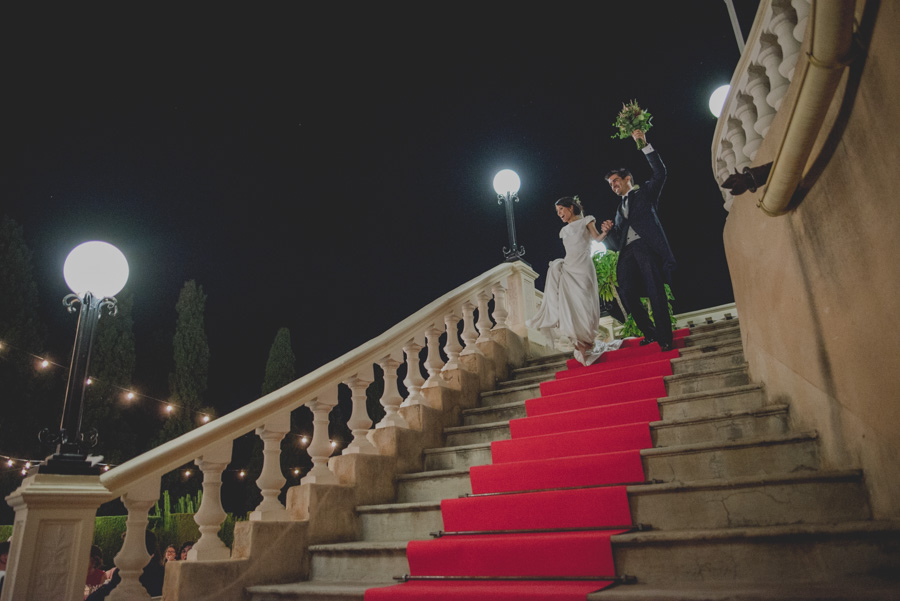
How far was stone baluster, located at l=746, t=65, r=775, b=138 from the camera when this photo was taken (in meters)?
2.76

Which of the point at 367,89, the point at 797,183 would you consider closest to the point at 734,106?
the point at 797,183

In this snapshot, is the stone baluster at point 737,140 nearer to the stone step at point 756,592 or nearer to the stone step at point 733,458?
the stone step at point 733,458

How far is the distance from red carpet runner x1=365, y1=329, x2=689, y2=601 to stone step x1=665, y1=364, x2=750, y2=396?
0.35 feet

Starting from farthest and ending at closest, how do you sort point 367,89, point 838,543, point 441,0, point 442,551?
point 367,89 → point 441,0 → point 442,551 → point 838,543

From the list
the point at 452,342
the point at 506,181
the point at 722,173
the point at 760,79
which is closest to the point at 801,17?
the point at 760,79

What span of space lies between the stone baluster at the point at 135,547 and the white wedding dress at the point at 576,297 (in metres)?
3.88

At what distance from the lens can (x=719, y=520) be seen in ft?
8.44

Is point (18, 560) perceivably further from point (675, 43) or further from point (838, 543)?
point (675, 43)

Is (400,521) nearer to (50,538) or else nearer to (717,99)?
(50,538)

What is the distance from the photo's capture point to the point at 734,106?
10.1ft

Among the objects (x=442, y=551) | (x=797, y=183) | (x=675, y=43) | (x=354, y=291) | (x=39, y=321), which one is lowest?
(x=442, y=551)

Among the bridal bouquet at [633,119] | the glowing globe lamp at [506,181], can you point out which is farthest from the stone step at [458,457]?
the glowing globe lamp at [506,181]

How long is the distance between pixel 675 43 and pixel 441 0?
17.8 ft

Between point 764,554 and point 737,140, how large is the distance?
223cm
